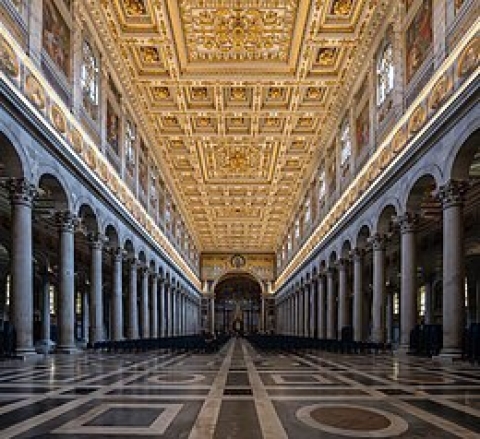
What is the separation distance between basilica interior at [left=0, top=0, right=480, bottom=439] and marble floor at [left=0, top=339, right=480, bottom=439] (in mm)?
45

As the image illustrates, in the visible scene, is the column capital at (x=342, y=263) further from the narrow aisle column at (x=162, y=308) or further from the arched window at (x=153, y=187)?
the narrow aisle column at (x=162, y=308)

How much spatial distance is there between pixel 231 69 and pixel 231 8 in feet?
14.2

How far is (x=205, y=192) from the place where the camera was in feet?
150

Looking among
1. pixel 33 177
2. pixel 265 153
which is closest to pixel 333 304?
pixel 265 153

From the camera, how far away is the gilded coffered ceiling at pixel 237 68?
21.2 metres

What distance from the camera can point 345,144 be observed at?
96.4ft

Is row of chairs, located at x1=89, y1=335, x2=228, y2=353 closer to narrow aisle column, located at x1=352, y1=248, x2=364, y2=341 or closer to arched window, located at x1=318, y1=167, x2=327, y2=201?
narrow aisle column, located at x1=352, y1=248, x2=364, y2=341

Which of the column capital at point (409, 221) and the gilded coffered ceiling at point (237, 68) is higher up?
the gilded coffered ceiling at point (237, 68)

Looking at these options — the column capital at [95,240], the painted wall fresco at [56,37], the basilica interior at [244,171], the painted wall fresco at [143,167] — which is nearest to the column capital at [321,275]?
the basilica interior at [244,171]

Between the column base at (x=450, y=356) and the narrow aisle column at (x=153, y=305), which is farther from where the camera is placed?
the narrow aisle column at (x=153, y=305)

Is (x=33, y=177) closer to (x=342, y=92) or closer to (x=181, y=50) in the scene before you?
(x=181, y=50)

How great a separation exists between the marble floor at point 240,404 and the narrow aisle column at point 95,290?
447 inches

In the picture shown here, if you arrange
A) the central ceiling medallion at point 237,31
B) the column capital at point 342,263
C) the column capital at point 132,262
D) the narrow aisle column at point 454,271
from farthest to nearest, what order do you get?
the column capital at point 132,262 < the column capital at point 342,263 < the central ceiling medallion at point 237,31 < the narrow aisle column at point 454,271

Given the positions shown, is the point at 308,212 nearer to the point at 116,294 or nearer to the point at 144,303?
the point at 144,303
